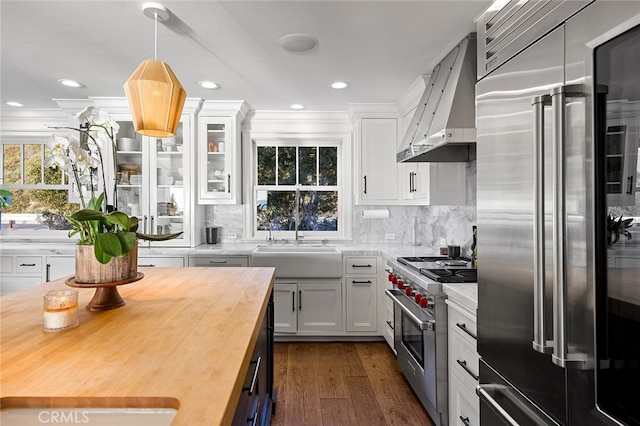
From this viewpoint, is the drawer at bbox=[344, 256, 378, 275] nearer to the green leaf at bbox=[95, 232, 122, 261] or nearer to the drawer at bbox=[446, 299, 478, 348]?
the drawer at bbox=[446, 299, 478, 348]

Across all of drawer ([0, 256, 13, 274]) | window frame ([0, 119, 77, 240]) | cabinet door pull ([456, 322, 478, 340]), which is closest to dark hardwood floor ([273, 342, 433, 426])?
cabinet door pull ([456, 322, 478, 340])

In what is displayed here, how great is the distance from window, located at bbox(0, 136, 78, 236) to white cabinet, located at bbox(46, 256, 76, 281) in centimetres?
84

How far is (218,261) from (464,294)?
2462mm

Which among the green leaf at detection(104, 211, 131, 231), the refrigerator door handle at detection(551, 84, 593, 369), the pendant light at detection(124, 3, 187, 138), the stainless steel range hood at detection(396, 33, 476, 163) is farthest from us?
the stainless steel range hood at detection(396, 33, 476, 163)

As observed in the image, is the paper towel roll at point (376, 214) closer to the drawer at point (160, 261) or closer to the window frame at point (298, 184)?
the window frame at point (298, 184)

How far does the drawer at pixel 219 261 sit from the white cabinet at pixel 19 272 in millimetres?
1516

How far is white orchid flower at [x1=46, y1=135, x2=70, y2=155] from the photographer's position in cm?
133

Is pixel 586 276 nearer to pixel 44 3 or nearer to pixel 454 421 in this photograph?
pixel 454 421

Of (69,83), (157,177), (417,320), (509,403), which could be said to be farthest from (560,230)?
(69,83)

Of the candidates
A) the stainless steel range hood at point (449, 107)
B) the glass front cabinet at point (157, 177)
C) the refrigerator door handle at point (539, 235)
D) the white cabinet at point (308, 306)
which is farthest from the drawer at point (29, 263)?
the refrigerator door handle at point (539, 235)

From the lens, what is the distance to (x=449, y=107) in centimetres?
222

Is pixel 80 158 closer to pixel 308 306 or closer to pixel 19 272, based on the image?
pixel 308 306

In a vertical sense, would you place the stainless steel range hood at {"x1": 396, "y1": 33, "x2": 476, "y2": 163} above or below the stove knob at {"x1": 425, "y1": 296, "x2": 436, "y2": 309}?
above

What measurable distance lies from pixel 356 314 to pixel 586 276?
2.89 meters
